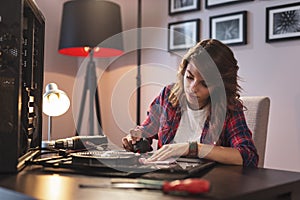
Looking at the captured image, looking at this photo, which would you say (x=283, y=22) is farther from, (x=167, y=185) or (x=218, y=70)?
(x=167, y=185)

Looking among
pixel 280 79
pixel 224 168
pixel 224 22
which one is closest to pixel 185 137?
pixel 224 168

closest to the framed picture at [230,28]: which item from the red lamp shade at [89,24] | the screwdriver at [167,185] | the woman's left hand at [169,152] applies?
the red lamp shade at [89,24]

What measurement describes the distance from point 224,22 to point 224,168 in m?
1.78

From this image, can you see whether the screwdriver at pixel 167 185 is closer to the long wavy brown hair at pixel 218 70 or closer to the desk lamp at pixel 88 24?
the long wavy brown hair at pixel 218 70

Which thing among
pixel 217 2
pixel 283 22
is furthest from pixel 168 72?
pixel 283 22

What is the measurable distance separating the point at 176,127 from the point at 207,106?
0.18 m

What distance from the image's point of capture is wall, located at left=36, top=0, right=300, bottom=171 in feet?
8.21

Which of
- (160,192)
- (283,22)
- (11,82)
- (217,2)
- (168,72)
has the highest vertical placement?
(217,2)

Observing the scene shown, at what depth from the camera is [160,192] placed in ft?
2.62

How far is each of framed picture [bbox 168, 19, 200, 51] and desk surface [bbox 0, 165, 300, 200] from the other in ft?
6.31

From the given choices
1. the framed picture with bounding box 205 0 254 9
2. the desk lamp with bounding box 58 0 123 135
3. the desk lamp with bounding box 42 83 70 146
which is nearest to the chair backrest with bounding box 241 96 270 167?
the desk lamp with bounding box 42 83 70 146

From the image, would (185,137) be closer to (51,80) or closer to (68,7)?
(68,7)

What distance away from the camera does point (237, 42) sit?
2717 mm

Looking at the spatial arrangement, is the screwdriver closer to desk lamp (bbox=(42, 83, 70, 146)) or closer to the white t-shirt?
the white t-shirt
